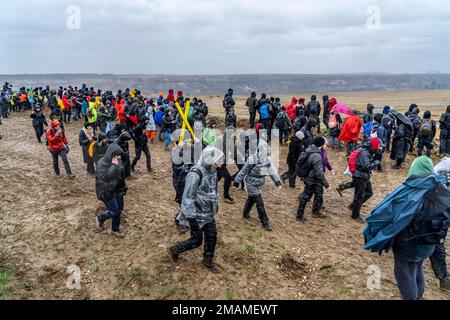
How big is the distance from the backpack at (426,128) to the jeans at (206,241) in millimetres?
9388

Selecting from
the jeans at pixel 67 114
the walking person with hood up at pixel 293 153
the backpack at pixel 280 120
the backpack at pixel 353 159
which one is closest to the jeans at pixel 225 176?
the walking person with hood up at pixel 293 153

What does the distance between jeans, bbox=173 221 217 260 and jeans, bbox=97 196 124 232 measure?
1.58 m

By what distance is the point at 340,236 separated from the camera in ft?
24.6

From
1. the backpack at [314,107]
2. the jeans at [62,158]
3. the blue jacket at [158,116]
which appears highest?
the backpack at [314,107]

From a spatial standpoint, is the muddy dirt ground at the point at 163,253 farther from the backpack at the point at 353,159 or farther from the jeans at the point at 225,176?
the backpack at the point at 353,159

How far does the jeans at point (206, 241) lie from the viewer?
5492 mm

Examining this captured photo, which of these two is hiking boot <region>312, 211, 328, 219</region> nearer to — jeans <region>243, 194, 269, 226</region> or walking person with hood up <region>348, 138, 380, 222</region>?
walking person with hood up <region>348, 138, 380, 222</region>

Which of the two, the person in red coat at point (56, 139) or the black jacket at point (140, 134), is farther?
the black jacket at point (140, 134)

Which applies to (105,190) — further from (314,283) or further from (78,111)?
(78,111)

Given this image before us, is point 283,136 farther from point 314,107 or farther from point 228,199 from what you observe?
point 228,199

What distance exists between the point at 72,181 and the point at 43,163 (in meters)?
2.45

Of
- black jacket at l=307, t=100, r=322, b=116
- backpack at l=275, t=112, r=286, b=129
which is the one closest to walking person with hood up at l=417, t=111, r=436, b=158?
black jacket at l=307, t=100, r=322, b=116

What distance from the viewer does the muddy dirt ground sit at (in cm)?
552

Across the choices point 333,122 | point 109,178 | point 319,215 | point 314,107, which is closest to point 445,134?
point 333,122
